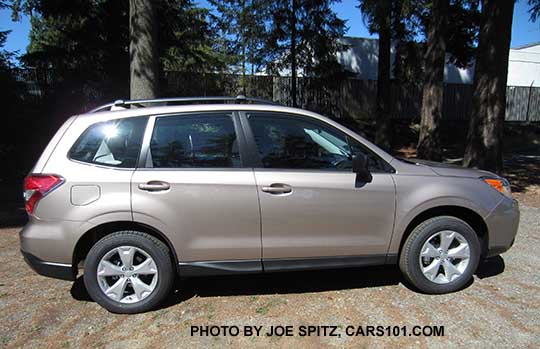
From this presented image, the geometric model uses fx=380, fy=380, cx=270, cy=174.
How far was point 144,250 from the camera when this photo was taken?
3.28 meters

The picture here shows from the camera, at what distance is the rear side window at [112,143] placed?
10.8 feet

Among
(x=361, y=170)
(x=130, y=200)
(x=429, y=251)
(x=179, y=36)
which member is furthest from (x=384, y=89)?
(x=130, y=200)

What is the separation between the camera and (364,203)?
3441 millimetres

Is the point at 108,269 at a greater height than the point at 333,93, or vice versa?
the point at 333,93

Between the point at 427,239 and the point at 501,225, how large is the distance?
786 millimetres

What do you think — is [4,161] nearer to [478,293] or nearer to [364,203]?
[364,203]

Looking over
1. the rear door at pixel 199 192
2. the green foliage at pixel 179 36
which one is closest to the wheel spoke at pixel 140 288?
the rear door at pixel 199 192

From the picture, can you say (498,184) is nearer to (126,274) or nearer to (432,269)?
(432,269)

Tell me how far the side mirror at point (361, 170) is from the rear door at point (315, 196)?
4cm

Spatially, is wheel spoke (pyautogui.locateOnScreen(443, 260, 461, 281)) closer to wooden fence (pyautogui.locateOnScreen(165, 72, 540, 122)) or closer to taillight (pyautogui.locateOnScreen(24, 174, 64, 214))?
taillight (pyautogui.locateOnScreen(24, 174, 64, 214))

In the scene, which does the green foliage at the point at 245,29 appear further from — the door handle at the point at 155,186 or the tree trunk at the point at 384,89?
the door handle at the point at 155,186

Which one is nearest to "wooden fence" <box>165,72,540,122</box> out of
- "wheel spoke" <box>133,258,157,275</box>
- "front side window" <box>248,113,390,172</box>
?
"front side window" <box>248,113,390,172</box>

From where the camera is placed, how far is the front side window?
347cm

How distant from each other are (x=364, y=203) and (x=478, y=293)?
1500 mm
